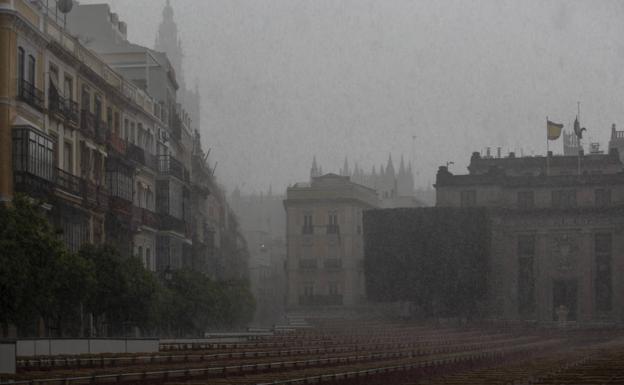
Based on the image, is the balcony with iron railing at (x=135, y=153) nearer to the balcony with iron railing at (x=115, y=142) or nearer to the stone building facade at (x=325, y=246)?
the balcony with iron railing at (x=115, y=142)

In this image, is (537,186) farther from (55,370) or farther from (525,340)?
(55,370)

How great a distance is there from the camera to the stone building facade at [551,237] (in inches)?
5463

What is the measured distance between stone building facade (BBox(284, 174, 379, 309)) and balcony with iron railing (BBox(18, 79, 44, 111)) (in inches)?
3695

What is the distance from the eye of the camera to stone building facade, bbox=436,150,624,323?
138750 mm

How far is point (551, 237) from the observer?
14188cm

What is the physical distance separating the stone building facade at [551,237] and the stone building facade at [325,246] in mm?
18881

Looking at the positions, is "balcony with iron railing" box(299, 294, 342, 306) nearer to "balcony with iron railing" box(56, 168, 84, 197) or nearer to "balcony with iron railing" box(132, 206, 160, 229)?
"balcony with iron railing" box(132, 206, 160, 229)

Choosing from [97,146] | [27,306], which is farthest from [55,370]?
[97,146]

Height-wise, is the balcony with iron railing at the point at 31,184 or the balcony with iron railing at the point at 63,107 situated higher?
the balcony with iron railing at the point at 63,107

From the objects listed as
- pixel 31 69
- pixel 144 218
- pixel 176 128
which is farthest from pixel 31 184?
pixel 176 128

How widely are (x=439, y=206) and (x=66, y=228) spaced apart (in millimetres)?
76269

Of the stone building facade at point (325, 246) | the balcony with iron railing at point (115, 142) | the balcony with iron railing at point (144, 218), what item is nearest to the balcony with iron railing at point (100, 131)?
the balcony with iron railing at point (115, 142)

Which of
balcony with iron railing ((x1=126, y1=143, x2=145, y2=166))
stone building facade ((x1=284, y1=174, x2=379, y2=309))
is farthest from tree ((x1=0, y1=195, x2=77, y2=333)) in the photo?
stone building facade ((x1=284, y1=174, x2=379, y2=309))

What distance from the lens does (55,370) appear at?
38.7 meters
